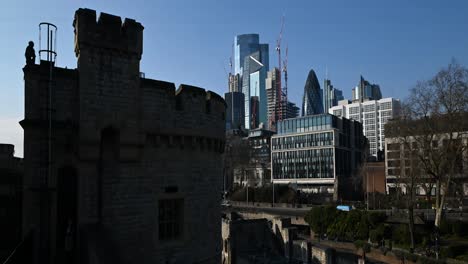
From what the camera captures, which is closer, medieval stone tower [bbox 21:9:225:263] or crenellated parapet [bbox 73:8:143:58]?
medieval stone tower [bbox 21:9:225:263]

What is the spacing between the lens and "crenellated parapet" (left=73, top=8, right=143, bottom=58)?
11711 mm

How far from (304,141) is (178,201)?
301ft

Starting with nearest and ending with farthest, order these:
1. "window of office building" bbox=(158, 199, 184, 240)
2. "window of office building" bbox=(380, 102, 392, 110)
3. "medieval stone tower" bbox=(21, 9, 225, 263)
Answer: "medieval stone tower" bbox=(21, 9, 225, 263), "window of office building" bbox=(158, 199, 184, 240), "window of office building" bbox=(380, 102, 392, 110)

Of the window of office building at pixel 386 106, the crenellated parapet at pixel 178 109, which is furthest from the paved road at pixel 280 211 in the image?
the window of office building at pixel 386 106

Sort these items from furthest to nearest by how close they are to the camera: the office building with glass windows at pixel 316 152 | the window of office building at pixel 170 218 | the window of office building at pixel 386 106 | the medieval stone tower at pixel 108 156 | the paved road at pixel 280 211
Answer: the window of office building at pixel 386 106
the office building with glass windows at pixel 316 152
the paved road at pixel 280 211
the window of office building at pixel 170 218
the medieval stone tower at pixel 108 156

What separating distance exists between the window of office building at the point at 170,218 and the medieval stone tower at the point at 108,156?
1.4 inches

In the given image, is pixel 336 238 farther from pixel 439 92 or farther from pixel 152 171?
pixel 152 171

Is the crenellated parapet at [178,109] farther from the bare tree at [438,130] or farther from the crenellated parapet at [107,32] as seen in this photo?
the bare tree at [438,130]

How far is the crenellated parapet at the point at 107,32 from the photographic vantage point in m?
11.7

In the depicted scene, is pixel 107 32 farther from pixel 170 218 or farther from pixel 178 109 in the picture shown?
pixel 170 218

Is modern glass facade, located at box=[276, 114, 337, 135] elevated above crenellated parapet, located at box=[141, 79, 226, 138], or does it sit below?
above

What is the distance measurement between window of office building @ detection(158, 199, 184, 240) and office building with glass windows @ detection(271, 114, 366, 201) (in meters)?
80.2

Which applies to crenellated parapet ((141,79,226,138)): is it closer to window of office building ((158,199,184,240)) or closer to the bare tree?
window of office building ((158,199,184,240))

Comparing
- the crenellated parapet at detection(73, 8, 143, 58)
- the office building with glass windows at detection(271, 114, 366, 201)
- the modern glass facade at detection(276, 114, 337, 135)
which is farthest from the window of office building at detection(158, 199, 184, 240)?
the modern glass facade at detection(276, 114, 337, 135)
